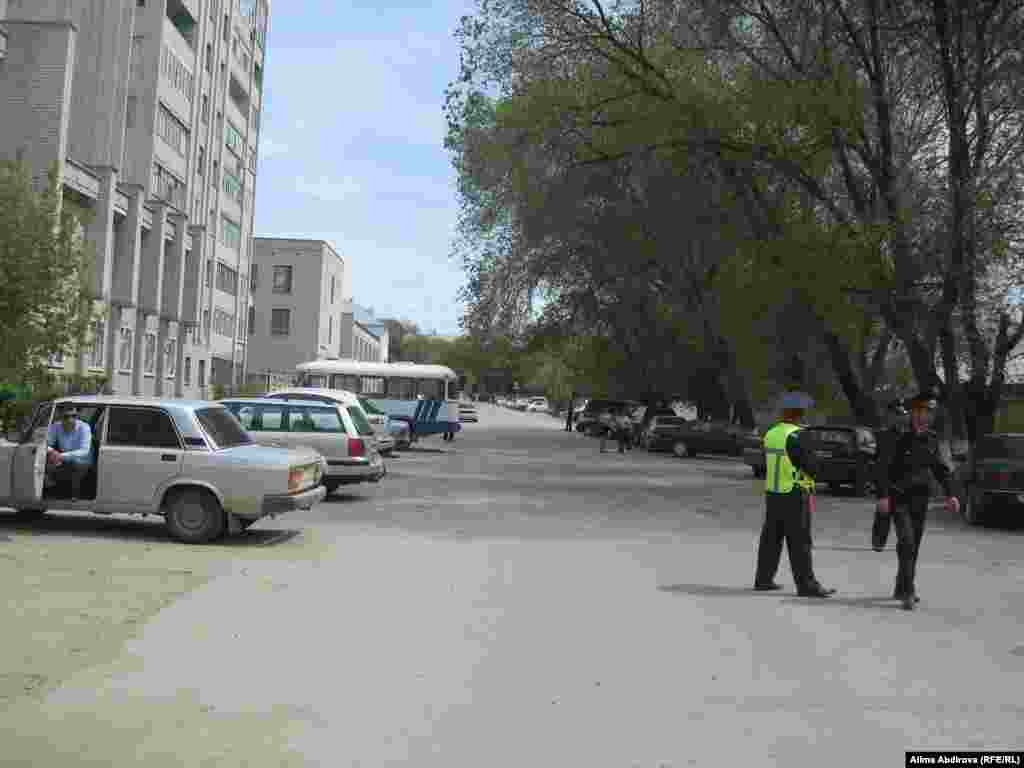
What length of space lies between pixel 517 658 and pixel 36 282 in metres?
15.0

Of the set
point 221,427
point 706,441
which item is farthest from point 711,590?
point 706,441

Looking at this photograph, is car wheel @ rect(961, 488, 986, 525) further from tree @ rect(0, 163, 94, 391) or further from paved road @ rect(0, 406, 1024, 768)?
tree @ rect(0, 163, 94, 391)

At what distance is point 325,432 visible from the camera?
63.8 feet

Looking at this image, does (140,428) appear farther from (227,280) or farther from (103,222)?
(227,280)

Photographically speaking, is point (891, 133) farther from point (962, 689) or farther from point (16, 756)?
point (16, 756)

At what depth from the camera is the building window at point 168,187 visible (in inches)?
2014

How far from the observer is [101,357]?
44.2 meters

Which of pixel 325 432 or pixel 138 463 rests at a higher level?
pixel 325 432

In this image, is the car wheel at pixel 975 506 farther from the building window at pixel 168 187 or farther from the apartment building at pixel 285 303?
the apartment building at pixel 285 303

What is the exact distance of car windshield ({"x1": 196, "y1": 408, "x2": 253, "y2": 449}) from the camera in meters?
13.8

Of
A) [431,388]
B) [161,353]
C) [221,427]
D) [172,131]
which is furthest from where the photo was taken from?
[172,131]

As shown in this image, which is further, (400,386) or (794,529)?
(400,386)

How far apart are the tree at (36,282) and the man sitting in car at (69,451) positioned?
23.1 ft

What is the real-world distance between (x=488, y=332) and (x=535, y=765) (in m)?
43.4
